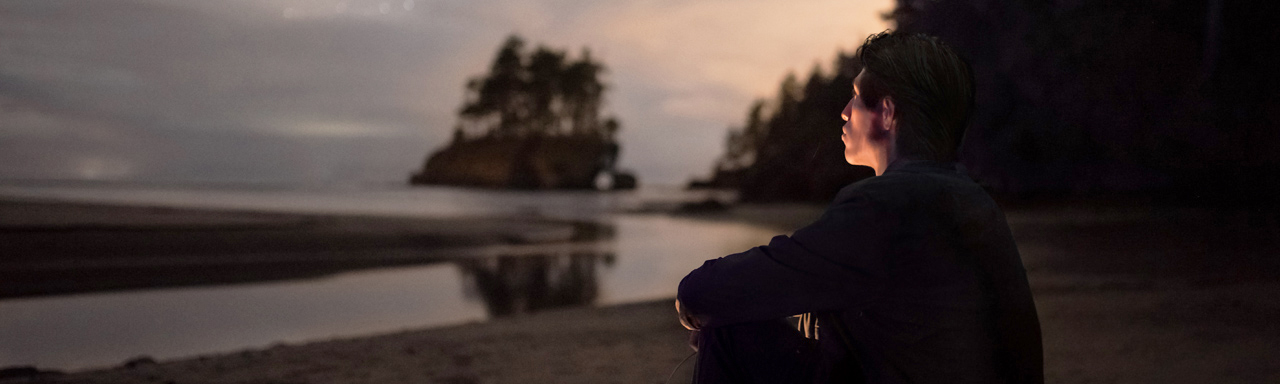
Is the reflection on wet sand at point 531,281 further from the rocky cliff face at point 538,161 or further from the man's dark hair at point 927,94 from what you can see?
the rocky cliff face at point 538,161

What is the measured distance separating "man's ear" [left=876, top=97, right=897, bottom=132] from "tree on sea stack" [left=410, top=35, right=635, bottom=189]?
74184 millimetres

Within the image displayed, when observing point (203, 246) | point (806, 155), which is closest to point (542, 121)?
A: point (806, 155)

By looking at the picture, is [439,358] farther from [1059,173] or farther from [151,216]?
[151,216]

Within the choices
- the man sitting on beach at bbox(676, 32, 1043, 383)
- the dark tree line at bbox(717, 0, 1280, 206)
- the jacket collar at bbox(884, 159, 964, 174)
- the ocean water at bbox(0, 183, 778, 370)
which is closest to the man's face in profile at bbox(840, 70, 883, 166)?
the man sitting on beach at bbox(676, 32, 1043, 383)

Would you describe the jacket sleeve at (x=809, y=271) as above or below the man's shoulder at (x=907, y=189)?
below

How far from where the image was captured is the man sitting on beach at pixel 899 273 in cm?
124

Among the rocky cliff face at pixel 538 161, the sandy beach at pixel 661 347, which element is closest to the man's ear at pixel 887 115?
the sandy beach at pixel 661 347

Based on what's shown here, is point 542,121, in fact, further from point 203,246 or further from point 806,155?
point 203,246

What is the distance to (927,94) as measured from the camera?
1403 millimetres

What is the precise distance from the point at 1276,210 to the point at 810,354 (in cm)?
1547

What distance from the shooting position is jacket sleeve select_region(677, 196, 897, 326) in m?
1.23

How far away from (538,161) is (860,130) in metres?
74.9

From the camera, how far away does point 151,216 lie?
61.0ft

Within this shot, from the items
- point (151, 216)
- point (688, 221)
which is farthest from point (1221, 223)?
point (151, 216)
